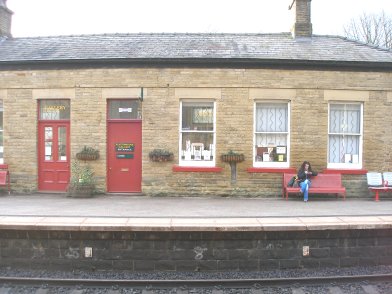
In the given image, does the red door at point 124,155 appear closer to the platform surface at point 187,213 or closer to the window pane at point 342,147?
the platform surface at point 187,213

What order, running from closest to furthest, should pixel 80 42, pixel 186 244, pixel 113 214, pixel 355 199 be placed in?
pixel 186 244
pixel 113 214
pixel 355 199
pixel 80 42

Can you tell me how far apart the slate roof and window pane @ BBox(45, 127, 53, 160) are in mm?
2291

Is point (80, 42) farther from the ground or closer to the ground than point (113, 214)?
farther from the ground

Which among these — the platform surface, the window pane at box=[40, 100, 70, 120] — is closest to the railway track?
the platform surface

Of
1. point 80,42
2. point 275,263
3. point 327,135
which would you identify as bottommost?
point 275,263

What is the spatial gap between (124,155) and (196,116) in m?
2.69

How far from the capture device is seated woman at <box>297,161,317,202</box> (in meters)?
10.6

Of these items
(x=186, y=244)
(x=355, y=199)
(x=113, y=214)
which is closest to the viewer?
(x=186, y=244)

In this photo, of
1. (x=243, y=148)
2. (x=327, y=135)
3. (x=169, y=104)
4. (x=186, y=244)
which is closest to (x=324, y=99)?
(x=327, y=135)

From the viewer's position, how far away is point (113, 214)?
8047 mm

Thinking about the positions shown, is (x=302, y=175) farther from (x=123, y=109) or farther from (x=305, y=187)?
(x=123, y=109)

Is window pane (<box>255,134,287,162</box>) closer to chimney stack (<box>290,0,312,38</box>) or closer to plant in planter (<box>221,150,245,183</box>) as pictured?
plant in planter (<box>221,150,245,183</box>)

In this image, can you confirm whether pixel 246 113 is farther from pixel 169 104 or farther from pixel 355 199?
pixel 355 199

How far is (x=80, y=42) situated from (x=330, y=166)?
31.8ft
